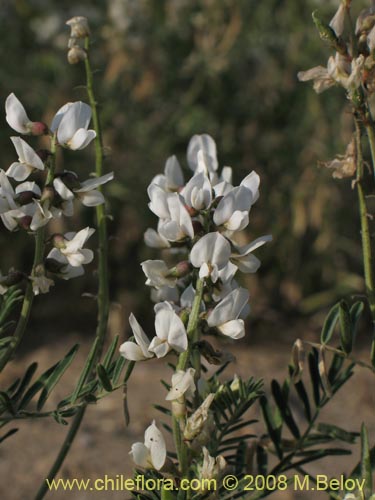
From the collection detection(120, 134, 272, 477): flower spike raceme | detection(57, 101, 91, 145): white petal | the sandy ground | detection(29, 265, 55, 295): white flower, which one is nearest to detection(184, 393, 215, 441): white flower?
detection(120, 134, 272, 477): flower spike raceme

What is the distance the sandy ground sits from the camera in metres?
2.35

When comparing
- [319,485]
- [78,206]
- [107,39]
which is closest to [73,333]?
[78,206]

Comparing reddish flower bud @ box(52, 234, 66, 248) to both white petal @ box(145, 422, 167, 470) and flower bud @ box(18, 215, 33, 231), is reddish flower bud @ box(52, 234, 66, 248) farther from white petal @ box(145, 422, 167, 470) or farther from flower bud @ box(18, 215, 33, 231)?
white petal @ box(145, 422, 167, 470)

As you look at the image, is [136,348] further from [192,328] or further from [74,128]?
[74,128]

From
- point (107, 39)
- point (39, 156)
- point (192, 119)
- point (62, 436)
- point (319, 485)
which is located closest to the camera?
point (39, 156)

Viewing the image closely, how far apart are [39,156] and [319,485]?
55cm

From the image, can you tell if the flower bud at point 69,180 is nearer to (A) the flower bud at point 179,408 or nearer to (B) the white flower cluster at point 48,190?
(B) the white flower cluster at point 48,190

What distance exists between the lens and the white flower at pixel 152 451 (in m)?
0.90

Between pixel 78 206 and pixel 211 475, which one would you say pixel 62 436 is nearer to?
pixel 78 206

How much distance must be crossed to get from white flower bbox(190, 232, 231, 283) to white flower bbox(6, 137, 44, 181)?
22 cm

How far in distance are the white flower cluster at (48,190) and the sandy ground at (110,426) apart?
1.33 metres

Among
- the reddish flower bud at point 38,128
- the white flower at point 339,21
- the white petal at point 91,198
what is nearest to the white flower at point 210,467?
the white petal at point 91,198

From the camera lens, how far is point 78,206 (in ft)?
10.4

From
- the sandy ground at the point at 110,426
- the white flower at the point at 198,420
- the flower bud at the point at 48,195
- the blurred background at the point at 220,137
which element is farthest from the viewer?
the blurred background at the point at 220,137
